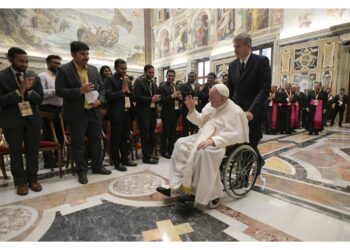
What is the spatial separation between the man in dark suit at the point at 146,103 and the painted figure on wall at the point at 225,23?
972cm

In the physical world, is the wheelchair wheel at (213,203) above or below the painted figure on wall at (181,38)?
below

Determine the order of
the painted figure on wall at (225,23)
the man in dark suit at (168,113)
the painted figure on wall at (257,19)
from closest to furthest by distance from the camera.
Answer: the man in dark suit at (168,113) < the painted figure on wall at (257,19) < the painted figure on wall at (225,23)

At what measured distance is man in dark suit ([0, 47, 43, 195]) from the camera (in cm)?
260

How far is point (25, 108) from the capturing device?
2646mm

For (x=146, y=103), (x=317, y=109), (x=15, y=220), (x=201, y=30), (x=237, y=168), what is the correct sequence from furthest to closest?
1. (x=201, y=30)
2. (x=317, y=109)
3. (x=146, y=103)
4. (x=237, y=168)
5. (x=15, y=220)

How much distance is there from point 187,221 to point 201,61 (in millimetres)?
13257

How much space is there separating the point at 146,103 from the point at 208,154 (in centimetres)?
192

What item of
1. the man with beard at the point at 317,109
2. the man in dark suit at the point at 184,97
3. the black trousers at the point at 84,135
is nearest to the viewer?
the black trousers at the point at 84,135

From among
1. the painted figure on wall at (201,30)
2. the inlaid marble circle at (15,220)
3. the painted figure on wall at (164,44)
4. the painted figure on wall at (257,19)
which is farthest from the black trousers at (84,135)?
the painted figure on wall at (164,44)

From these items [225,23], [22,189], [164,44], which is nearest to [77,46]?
[22,189]

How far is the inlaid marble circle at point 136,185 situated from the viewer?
2.74 meters

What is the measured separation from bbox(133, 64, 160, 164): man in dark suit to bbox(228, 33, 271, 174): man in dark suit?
4.85ft

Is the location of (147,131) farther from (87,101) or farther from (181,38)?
(181,38)

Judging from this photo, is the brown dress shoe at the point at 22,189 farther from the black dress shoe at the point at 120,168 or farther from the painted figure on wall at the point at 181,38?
the painted figure on wall at the point at 181,38
